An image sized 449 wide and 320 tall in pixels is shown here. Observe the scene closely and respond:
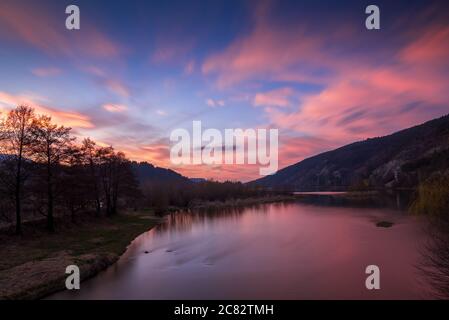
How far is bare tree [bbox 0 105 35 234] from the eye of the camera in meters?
33.6

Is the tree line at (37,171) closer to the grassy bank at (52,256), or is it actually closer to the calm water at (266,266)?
the grassy bank at (52,256)

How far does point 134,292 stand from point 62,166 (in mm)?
25865

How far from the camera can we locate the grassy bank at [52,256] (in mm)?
21047

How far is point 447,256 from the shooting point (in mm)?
15906

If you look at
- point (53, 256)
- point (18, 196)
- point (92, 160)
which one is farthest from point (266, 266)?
point (92, 160)

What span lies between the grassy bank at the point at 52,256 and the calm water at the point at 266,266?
4.28 feet

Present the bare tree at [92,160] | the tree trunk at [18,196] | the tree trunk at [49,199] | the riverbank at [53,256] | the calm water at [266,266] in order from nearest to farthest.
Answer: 1. the riverbank at [53,256]
2. the calm water at [266,266]
3. the tree trunk at [18,196]
4. the tree trunk at [49,199]
5. the bare tree at [92,160]

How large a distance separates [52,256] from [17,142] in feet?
44.8

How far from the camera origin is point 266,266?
2922 centimetres

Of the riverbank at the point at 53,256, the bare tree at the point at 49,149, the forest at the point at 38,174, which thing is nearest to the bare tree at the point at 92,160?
the forest at the point at 38,174
